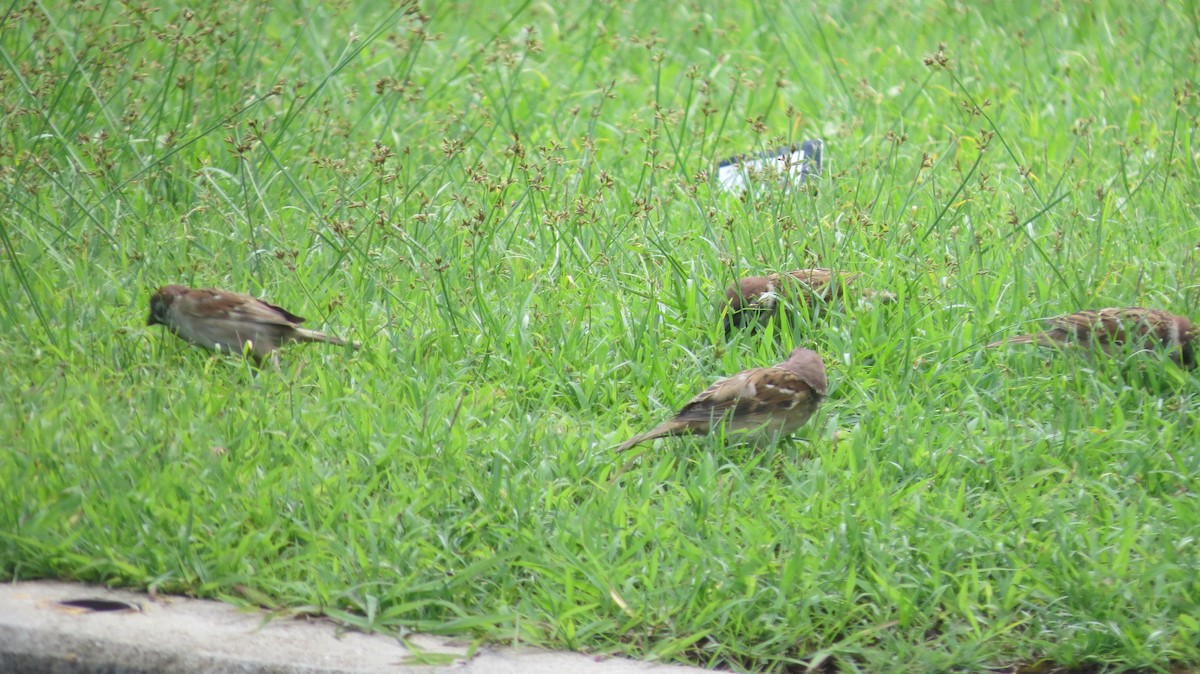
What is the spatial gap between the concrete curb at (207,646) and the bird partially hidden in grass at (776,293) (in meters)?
2.06

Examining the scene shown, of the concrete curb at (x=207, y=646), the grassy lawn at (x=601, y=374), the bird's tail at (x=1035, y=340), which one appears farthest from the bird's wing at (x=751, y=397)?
the concrete curb at (x=207, y=646)

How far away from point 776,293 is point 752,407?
3.03 ft

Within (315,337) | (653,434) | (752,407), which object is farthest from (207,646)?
(752,407)

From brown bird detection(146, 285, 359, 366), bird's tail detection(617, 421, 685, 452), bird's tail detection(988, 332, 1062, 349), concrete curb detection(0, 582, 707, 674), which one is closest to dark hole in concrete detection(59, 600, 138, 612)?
concrete curb detection(0, 582, 707, 674)

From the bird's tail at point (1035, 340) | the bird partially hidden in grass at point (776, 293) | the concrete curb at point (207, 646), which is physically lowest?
the bird's tail at point (1035, 340)

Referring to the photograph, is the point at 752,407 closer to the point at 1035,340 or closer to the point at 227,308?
the point at 1035,340

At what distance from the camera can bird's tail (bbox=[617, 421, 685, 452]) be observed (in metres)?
4.41

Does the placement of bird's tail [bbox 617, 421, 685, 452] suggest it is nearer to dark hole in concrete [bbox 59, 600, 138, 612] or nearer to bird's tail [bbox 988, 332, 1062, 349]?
bird's tail [bbox 988, 332, 1062, 349]

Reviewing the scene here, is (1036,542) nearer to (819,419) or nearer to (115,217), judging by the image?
(819,419)

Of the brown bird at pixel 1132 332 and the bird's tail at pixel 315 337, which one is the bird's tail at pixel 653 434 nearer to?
the bird's tail at pixel 315 337

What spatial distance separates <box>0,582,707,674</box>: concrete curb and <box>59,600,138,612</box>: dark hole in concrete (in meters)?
0.01

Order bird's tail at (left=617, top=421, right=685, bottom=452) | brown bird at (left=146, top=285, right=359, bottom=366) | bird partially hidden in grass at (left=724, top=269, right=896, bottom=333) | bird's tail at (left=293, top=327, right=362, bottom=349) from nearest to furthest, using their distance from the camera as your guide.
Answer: bird's tail at (left=617, top=421, right=685, bottom=452)
brown bird at (left=146, top=285, right=359, bottom=366)
bird's tail at (left=293, top=327, right=362, bottom=349)
bird partially hidden in grass at (left=724, top=269, right=896, bottom=333)

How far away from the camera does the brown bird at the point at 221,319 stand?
16.0 feet

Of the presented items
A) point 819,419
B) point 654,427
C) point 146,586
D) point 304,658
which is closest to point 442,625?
point 304,658
